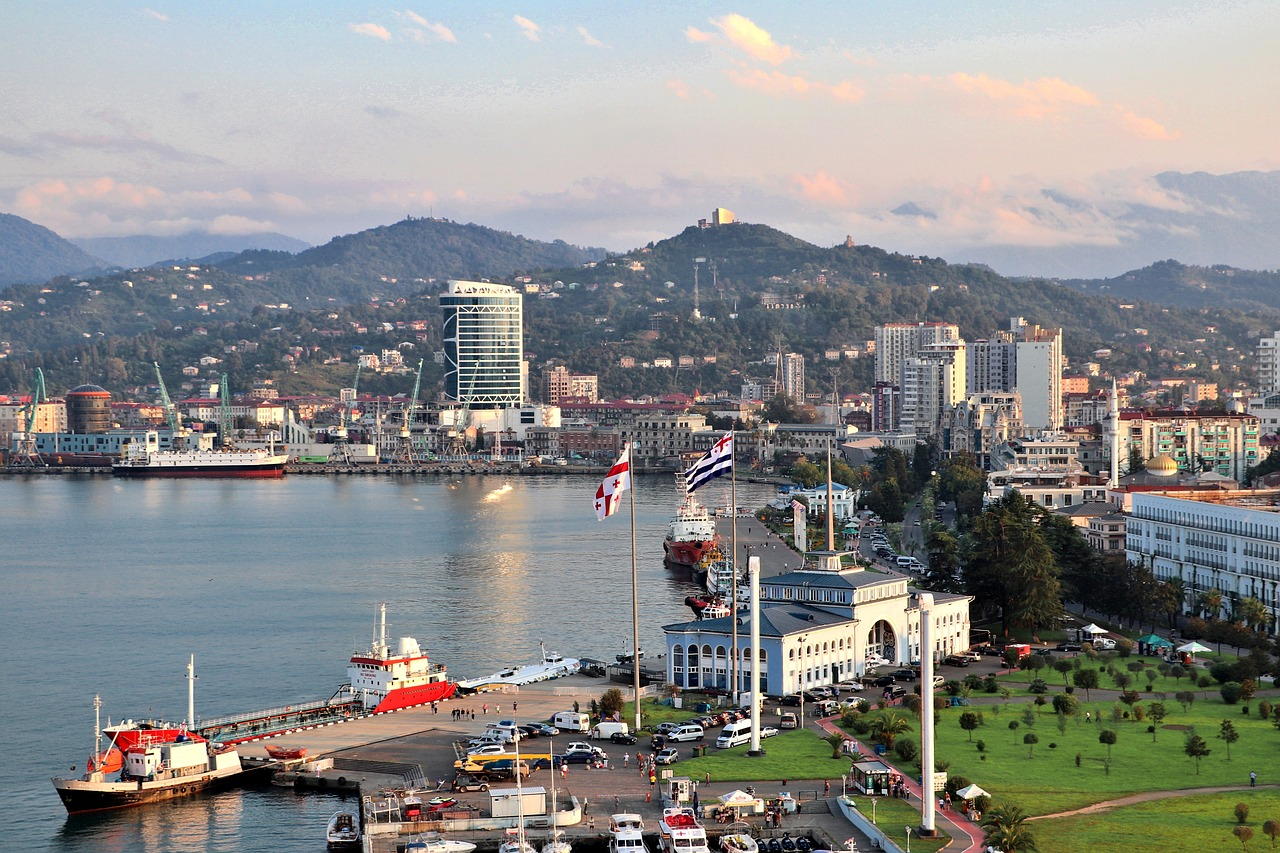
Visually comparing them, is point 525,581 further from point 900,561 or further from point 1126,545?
point 1126,545

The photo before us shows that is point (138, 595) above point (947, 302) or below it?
below

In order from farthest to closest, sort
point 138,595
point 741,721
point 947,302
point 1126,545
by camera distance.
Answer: point 947,302
point 138,595
point 1126,545
point 741,721

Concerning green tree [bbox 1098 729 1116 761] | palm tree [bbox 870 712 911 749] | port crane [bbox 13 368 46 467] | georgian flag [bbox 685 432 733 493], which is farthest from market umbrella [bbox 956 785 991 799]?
port crane [bbox 13 368 46 467]

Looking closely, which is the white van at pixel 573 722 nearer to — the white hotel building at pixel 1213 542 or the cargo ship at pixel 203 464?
the white hotel building at pixel 1213 542

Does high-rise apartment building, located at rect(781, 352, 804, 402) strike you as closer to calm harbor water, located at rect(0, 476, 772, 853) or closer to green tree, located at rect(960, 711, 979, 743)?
calm harbor water, located at rect(0, 476, 772, 853)

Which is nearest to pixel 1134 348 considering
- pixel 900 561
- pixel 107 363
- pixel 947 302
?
pixel 947 302

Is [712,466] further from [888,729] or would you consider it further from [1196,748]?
[1196,748]
